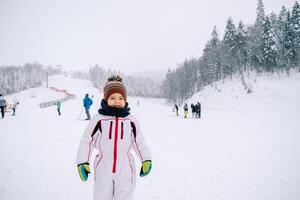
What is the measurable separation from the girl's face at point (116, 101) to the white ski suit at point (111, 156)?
22 centimetres

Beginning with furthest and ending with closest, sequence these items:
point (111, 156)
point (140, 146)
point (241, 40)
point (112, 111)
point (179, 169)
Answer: point (241, 40) → point (179, 169) → point (140, 146) → point (112, 111) → point (111, 156)

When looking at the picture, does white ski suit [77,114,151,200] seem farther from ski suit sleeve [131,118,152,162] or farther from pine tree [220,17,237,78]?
pine tree [220,17,237,78]

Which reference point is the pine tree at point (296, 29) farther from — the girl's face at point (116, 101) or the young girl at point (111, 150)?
the young girl at point (111, 150)

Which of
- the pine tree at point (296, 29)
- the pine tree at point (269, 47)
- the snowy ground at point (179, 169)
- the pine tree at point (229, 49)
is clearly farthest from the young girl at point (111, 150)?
the pine tree at point (229, 49)

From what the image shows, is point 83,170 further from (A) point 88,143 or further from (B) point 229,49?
(B) point 229,49

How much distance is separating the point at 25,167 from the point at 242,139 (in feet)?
31.4

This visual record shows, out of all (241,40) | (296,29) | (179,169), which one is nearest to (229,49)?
(241,40)

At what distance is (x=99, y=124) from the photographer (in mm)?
3021

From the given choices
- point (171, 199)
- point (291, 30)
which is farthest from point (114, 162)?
point (291, 30)

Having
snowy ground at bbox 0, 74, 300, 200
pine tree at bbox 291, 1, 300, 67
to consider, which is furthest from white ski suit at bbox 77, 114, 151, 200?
pine tree at bbox 291, 1, 300, 67

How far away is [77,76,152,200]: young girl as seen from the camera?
2867 millimetres

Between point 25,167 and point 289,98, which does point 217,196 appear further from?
point 289,98

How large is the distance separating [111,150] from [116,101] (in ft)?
2.39

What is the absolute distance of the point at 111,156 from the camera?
291 centimetres
